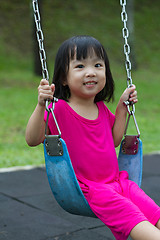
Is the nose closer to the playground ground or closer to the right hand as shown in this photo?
the right hand

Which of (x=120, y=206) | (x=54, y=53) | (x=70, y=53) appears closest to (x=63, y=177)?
(x=120, y=206)

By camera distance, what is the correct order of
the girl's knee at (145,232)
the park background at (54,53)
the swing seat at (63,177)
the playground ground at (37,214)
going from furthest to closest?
the park background at (54,53) → the playground ground at (37,214) → the swing seat at (63,177) → the girl's knee at (145,232)

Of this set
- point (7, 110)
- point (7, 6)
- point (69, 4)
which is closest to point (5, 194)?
point (7, 110)

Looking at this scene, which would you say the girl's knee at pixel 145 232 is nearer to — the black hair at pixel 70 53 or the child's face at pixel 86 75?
the child's face at pixel 86 75

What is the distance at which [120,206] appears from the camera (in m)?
2.15

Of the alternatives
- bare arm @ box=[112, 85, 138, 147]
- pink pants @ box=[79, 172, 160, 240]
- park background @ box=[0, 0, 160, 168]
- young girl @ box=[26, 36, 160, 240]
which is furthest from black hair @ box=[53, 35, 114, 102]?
park background @ box=[0, 0, 160, 168]

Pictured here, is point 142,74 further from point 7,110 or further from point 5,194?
point 5,194

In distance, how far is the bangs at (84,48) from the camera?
2.39 m

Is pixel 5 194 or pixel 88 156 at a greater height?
pixel 88 156

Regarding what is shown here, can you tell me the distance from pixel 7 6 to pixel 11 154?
16.0m

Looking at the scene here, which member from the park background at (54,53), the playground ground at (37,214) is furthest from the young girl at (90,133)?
the park background at (54,53)

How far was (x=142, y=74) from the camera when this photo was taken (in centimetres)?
1585

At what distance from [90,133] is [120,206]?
1.54 feet

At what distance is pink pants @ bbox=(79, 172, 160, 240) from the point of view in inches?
83.2
